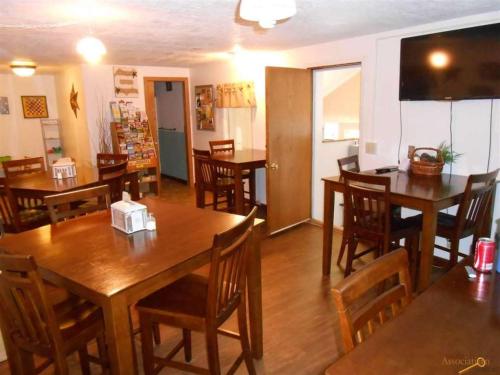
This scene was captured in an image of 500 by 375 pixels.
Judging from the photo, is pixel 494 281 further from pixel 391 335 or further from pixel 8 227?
pixel 8 227

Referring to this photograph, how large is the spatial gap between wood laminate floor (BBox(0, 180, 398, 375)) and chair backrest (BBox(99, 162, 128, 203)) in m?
1.49

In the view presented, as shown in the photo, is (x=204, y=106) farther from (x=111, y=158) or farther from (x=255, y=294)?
(x=255, y=294)

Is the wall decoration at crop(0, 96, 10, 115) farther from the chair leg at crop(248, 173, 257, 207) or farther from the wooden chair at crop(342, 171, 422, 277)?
the wooden chair at crop(342, 171, 422, 277)

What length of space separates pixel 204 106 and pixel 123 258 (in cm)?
487

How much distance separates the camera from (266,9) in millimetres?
1669

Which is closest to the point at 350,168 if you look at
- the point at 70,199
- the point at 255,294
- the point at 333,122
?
the point at 333,122

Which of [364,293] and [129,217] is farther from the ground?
[129,217]

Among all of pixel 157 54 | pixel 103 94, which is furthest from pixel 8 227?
pixel 103 94

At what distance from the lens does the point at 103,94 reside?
19.1 ft

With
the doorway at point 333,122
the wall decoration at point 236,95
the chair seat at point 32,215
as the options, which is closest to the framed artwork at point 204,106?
the wall decoration at point 236,95

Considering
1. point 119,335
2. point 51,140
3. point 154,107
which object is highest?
point 154,107

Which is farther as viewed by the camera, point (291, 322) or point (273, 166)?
point (273, 166)

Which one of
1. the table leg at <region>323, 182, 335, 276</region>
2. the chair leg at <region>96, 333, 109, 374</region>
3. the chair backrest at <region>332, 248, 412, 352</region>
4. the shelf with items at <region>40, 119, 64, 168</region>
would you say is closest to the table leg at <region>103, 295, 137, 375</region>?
the chair leg at <region>96, 333, 109, 374</region>

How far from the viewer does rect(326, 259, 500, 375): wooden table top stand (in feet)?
3.21
